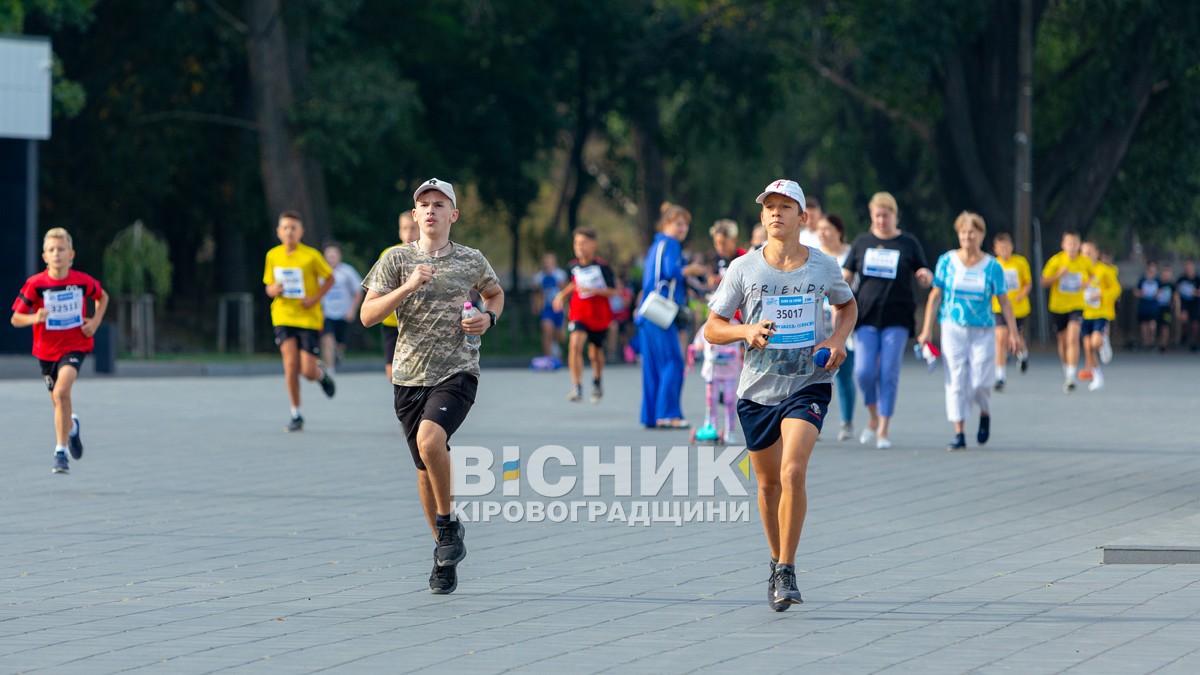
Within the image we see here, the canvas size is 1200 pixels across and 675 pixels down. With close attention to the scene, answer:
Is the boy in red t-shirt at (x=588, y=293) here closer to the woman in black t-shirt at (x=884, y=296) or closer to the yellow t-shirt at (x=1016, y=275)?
the woman in black t-shirt at (x=884, y=296)

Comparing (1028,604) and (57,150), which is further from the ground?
(57,150)

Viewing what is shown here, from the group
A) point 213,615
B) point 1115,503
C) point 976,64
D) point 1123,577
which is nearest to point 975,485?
point 1115,503

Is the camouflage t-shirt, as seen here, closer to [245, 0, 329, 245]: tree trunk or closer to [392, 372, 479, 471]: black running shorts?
[392, 372, 479, 471]: black running shorts

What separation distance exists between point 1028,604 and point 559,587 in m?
1.94

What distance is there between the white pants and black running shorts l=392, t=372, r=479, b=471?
680 cm

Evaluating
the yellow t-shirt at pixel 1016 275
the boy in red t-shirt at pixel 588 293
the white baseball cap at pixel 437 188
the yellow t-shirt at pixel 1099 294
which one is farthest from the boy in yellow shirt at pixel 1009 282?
the white baseball cap at pixel 437 188

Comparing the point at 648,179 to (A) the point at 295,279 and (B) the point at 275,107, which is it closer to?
(B) the point at 275,107

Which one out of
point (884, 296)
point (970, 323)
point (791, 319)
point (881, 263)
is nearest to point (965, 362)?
point (970, 323)

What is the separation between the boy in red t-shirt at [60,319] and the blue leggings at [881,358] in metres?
5.65

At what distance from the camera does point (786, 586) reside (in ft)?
23.8

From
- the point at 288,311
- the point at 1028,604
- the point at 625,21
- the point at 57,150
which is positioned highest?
the point at 625,21

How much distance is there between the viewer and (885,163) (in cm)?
4328

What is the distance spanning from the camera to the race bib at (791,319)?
7.52 meters

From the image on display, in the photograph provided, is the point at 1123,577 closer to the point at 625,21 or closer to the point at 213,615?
the point at 213,615
